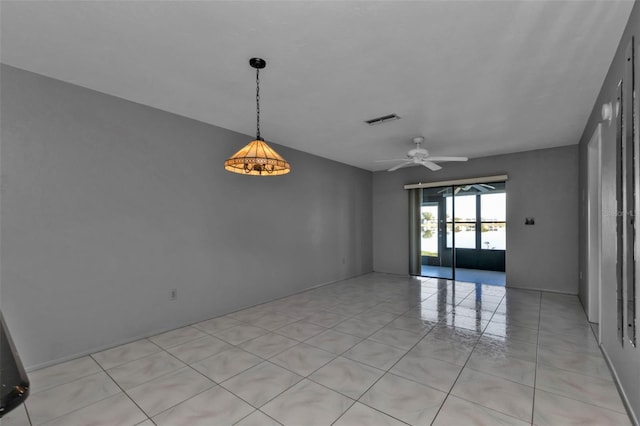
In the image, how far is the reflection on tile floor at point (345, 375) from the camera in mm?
1967

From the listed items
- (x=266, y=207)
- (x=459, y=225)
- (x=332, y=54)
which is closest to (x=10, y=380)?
(x=332, y=54)

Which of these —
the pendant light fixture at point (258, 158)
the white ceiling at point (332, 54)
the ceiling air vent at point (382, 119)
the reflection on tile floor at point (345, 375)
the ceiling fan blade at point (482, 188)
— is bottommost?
the reflection on tile floor at point (345, 375)

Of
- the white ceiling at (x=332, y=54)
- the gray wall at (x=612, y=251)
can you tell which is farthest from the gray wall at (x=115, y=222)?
the gray wall at (x=612, y=251)

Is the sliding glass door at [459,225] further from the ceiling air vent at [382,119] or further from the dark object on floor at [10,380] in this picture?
the dark object on floor at [10,380]

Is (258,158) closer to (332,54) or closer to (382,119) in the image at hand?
(332,54)

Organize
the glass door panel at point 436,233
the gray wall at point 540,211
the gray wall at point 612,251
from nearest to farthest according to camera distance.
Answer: the gray wall at point 612,251
the gray wall at point 540,211
the glass door panel at point 436,233

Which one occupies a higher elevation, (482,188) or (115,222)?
(482,188)

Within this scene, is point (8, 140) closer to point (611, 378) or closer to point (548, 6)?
point (548, 6)

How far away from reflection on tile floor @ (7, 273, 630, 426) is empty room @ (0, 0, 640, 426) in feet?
0.08

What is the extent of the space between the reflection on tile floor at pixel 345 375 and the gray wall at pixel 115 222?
37 cm

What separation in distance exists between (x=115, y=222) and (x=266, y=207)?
2105 mm

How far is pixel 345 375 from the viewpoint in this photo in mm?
2455

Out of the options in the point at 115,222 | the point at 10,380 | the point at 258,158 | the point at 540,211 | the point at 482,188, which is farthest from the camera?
the point at 482,188

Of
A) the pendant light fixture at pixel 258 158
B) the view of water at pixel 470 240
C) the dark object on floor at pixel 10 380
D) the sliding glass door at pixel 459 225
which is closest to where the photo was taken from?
the dark object on floor at pixel 10 380
